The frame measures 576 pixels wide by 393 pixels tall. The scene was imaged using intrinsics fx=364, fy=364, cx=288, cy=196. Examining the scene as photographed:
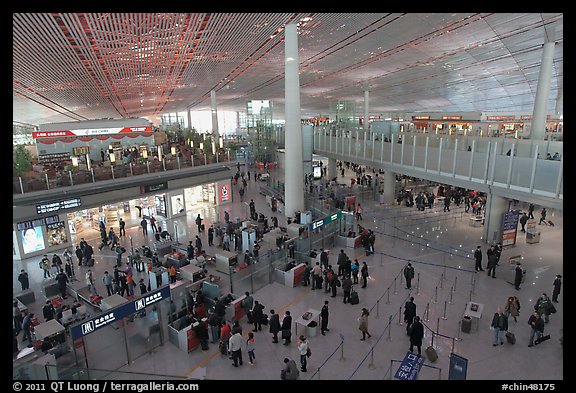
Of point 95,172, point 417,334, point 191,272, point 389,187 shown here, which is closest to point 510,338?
point 417,334

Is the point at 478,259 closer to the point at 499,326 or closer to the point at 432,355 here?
the point at 499,326

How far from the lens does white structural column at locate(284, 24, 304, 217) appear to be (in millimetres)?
18594

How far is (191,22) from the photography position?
53.2 ft

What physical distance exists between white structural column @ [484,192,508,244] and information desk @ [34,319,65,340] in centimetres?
1711

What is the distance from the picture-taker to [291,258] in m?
14.7

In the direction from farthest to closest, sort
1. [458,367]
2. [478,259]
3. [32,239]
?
[32,239], [478,259], [458,367]

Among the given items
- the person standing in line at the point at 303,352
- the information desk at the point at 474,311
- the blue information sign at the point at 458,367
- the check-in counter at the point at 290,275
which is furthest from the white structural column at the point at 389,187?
the blue information sign at the point at 458,367

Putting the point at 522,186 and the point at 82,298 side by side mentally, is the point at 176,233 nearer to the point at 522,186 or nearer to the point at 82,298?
the point at 82,298

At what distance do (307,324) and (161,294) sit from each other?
397 centimetres

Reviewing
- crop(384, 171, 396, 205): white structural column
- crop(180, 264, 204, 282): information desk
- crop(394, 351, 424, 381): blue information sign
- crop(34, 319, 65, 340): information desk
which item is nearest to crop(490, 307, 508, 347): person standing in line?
crop(394, 351, 424, 381): blue information sign

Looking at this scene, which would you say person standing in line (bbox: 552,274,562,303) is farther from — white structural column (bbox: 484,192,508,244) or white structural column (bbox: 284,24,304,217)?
white structural column (bbox: 284,24,304,217)

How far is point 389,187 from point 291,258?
12713 millimetres

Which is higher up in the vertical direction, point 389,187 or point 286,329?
point 389,187

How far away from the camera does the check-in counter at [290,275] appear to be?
13.2 metres
